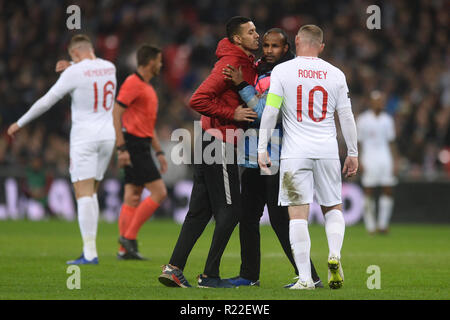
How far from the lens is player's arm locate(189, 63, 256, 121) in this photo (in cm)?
720

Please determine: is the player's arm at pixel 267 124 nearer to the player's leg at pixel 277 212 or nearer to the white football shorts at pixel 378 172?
the player's leg at pixel 277 212

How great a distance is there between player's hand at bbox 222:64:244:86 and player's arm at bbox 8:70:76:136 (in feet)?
9.75

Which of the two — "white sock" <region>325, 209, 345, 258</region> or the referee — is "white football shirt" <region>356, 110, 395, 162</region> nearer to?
the referee

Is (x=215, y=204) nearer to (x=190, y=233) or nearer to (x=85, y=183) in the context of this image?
(x=190, y=233)

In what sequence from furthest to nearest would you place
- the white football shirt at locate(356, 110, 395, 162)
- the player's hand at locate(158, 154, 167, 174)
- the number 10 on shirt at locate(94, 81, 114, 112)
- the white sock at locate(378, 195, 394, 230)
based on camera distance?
the white football shirt at locate(356, 110, 395, 162) < the white sock at locate(378, 195, 394, 230) < the player's hand at locate(158, 154, 167, 174) < the number 10 on shirt at locate(94, 81, 114, 112)

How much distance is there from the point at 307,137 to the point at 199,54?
51.4ft

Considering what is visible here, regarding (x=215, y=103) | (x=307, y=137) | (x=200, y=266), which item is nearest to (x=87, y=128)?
(x=200, y=266)

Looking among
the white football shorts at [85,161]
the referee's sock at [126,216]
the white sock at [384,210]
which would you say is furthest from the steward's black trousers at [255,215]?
the white sock at [384,210]

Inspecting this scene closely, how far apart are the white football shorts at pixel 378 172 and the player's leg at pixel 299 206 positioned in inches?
355

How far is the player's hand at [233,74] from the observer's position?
7.20m

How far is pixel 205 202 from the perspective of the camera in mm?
7422

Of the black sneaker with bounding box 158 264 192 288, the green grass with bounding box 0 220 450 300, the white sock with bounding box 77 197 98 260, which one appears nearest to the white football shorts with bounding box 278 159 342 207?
the green grass with bounding box 0 220 450 300

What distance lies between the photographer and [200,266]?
9.59 m
